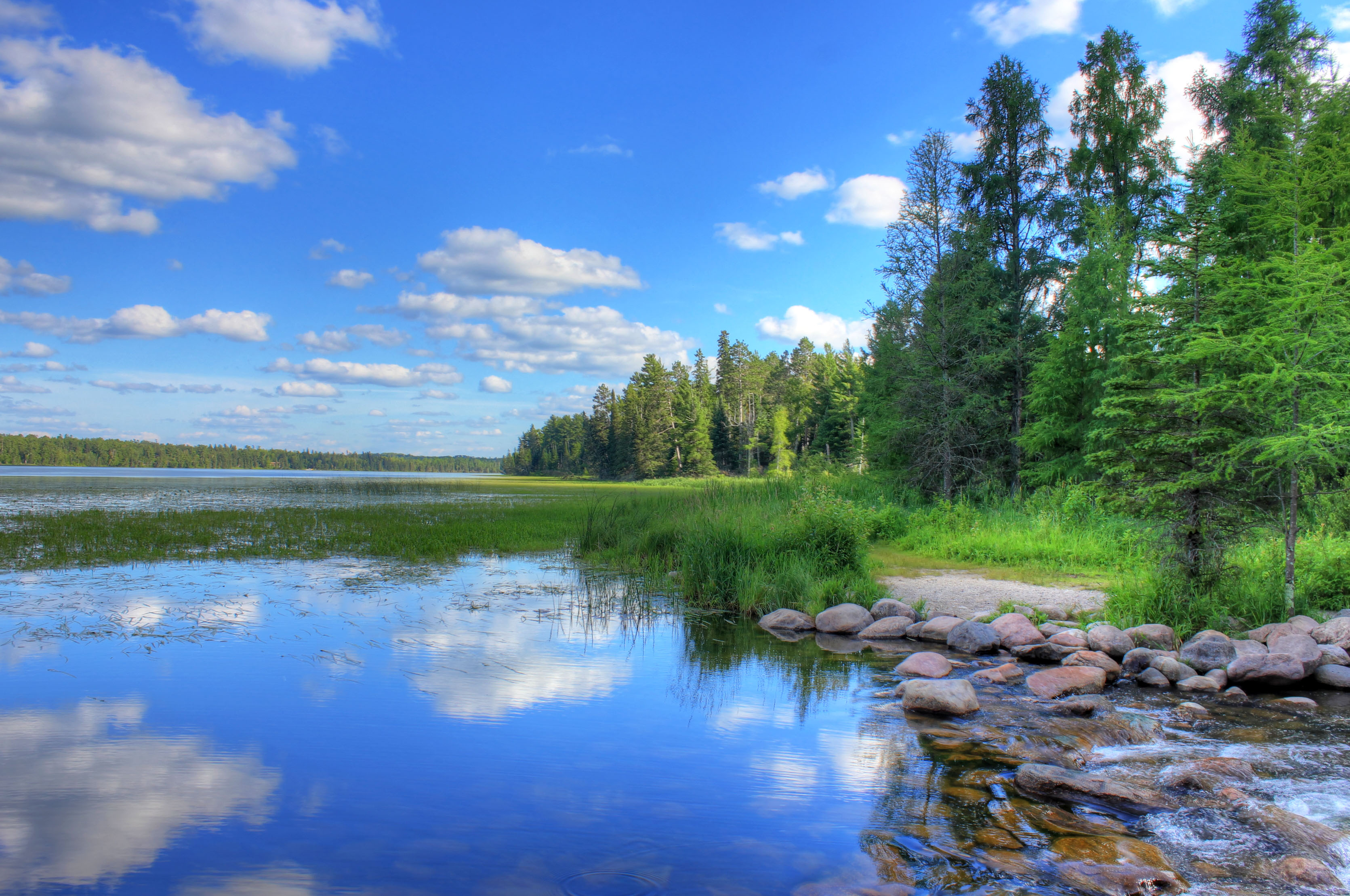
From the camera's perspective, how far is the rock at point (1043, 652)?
846cm

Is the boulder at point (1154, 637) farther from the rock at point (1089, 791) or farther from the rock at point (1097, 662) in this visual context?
the rock at point (1089, 791)

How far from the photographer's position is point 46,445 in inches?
5231

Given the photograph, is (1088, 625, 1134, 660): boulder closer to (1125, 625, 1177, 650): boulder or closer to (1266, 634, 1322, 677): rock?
(1125, 625, 1177, 650): boulder

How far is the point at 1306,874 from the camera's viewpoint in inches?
148

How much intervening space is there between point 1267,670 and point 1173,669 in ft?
2.72

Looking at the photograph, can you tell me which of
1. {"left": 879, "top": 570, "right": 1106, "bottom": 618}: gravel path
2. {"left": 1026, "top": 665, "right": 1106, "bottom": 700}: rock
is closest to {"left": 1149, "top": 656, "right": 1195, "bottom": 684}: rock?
{"left": 1026, "top": 665, "right": 1106, "bottom": 700}: rock

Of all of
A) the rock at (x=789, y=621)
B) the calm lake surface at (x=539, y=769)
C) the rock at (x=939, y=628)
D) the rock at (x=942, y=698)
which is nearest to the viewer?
the calm lake surface at (x=539, y=769)

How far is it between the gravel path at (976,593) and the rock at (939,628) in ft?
2.47

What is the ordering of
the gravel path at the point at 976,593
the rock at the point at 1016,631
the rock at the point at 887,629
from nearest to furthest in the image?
the rock at the point at 1016,631
the rock at the point at 887,629
the gravel path at the point at 976,593

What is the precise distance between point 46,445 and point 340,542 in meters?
162

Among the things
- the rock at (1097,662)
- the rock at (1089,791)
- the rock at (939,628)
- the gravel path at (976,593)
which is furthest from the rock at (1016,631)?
the rock at (1089,791)

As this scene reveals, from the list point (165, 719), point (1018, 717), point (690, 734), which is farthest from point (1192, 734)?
point (165, 719)

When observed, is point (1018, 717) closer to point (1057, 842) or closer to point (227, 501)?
point (1057, 842)

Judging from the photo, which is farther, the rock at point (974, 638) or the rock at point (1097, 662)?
the rock at point (974, 638)
